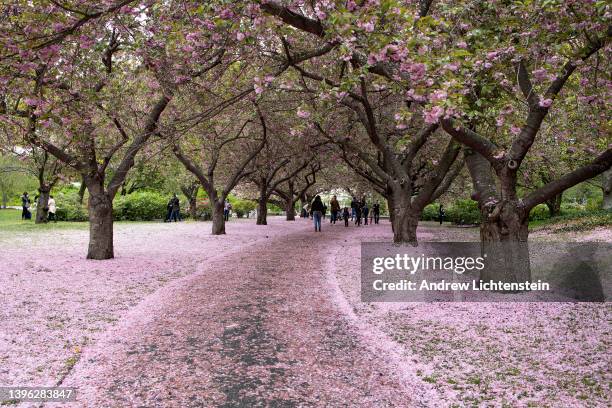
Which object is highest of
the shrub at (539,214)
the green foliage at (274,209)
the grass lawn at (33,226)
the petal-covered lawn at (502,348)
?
the green foliage at (274,209)

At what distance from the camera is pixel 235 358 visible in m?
5.00

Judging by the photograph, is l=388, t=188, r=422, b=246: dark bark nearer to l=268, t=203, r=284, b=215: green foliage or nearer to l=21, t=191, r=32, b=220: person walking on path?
l=21, t=191, r=32, b=220: person walking on path

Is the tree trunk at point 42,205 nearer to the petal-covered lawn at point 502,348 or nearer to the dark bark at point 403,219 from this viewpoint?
the dark bark at point 403,219

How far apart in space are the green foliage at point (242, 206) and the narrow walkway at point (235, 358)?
4818cm

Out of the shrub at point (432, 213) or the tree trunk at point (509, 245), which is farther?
the shrub at point (432, 213)

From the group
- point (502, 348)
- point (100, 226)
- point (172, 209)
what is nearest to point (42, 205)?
point (172, 209)

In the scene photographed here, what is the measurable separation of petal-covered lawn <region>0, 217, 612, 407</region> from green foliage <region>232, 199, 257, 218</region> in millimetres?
46399

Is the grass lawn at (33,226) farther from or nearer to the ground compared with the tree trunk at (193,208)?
nearer to the ground

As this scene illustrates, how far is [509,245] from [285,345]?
5.03 m

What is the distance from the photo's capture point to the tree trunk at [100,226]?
13.0 metres

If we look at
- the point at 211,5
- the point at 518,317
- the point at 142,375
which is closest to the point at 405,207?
the point at 518,317

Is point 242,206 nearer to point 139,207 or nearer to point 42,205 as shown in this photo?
point 139,207

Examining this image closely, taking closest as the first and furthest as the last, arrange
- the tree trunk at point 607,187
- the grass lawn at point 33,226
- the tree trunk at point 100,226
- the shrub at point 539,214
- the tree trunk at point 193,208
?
the tree trunk at point 100,226 → the grass lawn at point 33,226 → the tree trunk at point 607,187 → the shrub at point 539,214 → the tree trunk at point 193,208

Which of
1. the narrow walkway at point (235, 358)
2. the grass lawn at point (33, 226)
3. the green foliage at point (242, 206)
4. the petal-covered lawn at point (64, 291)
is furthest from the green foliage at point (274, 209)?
the narrow walkway at point (235, 358)
